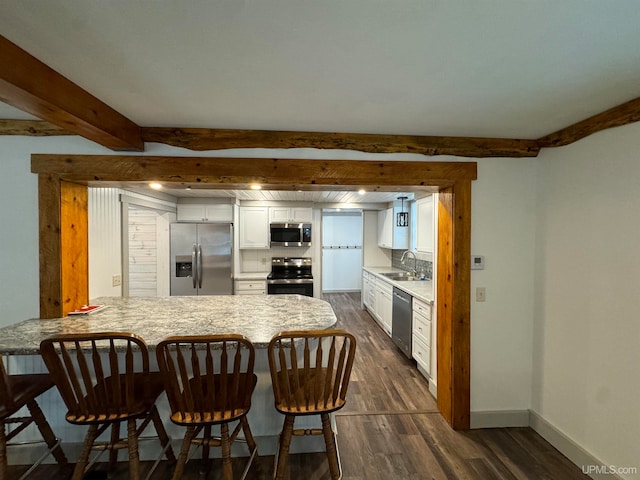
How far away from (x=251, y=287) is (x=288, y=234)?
1130mm

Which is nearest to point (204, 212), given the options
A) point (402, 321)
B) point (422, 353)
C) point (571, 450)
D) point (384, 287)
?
point (384, 287)

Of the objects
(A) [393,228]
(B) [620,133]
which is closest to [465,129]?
(B) [620,133]

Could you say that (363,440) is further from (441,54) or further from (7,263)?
(7,263)

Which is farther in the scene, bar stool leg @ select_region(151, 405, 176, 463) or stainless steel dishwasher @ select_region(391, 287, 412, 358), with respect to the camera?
stainless steel dishwasher @ select_region(391, 287, 412, 358)

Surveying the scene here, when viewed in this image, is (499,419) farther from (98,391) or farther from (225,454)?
(98,391)

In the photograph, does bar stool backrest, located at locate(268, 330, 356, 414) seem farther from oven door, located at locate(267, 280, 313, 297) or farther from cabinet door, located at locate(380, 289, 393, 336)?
oven door, located at locate(267, 280, 313, 297)

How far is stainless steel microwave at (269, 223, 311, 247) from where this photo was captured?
524cm

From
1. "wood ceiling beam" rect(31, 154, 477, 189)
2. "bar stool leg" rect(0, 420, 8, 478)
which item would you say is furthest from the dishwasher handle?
"bar stool leg" rect(0, 420, 8, 478)

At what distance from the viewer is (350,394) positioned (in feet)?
9.44

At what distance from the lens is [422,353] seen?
126 inches

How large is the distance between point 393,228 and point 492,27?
4.10 m

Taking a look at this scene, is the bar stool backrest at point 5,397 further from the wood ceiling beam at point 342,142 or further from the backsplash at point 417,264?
the backsplash at point 417,264

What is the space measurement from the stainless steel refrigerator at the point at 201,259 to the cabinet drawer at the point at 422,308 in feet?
9.72

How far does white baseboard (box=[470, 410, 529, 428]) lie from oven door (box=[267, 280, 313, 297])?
298 cm
